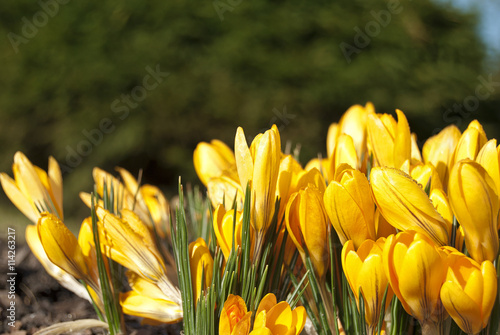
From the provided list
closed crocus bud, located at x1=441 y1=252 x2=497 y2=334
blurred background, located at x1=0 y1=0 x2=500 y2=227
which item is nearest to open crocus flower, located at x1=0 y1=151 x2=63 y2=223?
closed crocus bud, located at x1=441 y1=252 x2=497 y2=334

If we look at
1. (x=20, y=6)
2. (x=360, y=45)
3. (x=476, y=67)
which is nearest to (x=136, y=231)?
(x=360, y=45)

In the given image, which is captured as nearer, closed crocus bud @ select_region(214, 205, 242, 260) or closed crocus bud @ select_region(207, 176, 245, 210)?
closed crocus bud @ select_region(214, 205, 242, 260)

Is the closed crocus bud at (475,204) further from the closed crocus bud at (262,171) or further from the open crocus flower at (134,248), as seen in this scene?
the open crocus flower at (134,248)

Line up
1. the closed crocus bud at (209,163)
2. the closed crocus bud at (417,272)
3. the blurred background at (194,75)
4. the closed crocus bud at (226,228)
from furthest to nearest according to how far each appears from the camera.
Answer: the blurred background at (194,75)
the closed crocus bud at (209,163)
the closed crocus bud at (226,228)
the closed crocus bud at (417,272)

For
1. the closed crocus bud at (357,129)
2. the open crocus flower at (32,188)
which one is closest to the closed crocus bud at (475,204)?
the closed crocus bud at (357,129)

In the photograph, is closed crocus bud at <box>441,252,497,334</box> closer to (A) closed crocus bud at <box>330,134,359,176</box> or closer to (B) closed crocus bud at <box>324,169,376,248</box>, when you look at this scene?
(B) closed crocus bud at <box>324,169,376,248</box>

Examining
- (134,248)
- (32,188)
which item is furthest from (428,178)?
(32,188)
